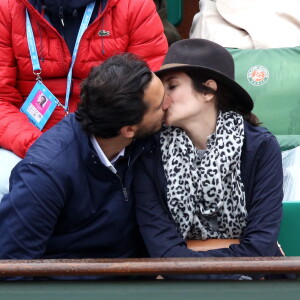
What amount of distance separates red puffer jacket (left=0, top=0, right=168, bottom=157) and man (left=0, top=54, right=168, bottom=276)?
65cm

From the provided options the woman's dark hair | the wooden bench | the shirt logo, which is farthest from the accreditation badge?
the wooden bench

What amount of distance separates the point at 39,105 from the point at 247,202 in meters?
0.94

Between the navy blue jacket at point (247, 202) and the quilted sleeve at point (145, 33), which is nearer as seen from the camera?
the navy blue jacket at point (247, 202)

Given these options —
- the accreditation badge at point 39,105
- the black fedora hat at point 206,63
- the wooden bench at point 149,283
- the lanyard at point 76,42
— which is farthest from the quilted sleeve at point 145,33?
the wooden bench at point 149,283

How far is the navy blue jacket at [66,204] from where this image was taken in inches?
70.3

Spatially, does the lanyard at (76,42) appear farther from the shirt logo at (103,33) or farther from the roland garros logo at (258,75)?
the roland garros logo at (258,75)

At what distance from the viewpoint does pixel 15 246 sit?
5.89 feet

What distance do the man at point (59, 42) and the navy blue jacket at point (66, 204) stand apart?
630mm

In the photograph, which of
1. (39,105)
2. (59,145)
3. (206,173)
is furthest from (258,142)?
(39,105)

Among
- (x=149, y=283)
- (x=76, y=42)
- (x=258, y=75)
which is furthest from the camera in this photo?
(x=258, y=75)

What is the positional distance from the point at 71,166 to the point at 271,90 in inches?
47.7

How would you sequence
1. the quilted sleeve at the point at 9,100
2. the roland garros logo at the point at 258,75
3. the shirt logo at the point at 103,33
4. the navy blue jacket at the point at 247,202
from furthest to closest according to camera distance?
the roland garros logo at the point at 258,75
the shirt logo at the point at 103,33
the quilted sleeve at the point at 9,100
the navy blue jacket at the point at 247,202

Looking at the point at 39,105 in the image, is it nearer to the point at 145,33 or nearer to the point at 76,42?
the point at 76,42

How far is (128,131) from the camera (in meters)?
1.89
